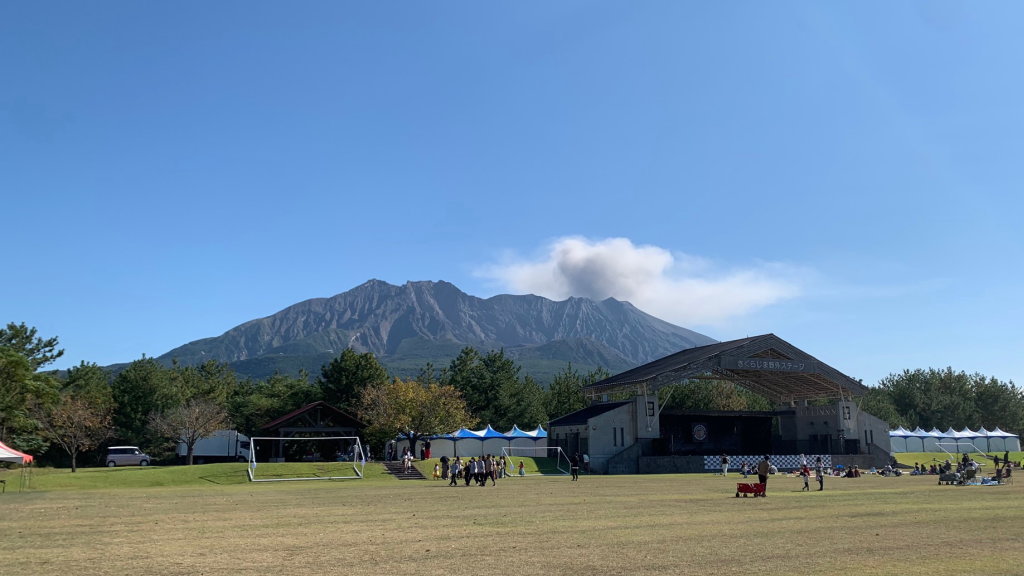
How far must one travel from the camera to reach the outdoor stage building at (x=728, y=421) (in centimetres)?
5566

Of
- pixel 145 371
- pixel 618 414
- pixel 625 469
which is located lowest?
pixel 625 469

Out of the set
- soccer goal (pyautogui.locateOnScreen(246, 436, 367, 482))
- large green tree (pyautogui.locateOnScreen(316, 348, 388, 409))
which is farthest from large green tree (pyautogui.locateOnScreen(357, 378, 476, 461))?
large green tree (pyautogui.locateOnScreen(316, 348, 388, 409))

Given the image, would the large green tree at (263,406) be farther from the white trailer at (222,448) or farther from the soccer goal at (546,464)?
the soccer goal at (546,464)

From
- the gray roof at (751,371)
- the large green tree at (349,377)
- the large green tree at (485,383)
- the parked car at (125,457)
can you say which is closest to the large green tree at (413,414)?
the gray roof at (751,371)

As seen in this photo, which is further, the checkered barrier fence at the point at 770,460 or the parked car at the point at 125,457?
the parked car at the point at 125,457

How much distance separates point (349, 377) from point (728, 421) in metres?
37.0

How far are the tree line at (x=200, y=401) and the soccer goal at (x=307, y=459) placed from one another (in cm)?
356

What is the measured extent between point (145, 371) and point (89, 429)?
31.1 ft

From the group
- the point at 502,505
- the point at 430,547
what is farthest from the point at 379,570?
the point at 502,505

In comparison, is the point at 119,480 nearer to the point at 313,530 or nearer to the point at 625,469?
the point at 313,530

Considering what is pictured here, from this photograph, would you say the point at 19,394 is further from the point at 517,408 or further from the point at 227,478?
the point at 517,408

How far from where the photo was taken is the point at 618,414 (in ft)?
185

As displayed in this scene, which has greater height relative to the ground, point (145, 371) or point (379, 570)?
point (145, 371)

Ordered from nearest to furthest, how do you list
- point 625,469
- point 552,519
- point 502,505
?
point 552,519
point 502,505
point 625,469
